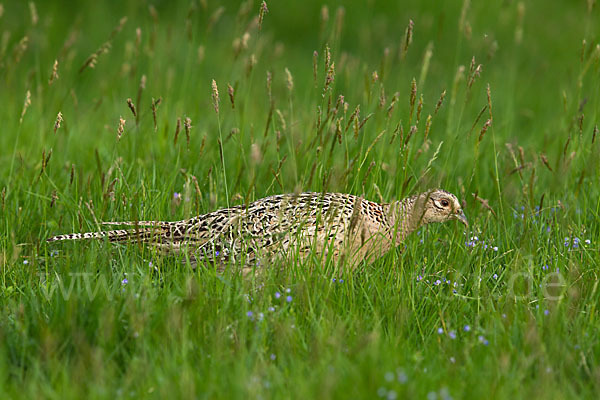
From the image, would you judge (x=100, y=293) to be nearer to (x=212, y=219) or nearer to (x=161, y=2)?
(x=212, y=219)

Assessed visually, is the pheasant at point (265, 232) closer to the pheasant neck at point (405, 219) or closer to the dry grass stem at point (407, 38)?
the pheasant neck at point (405, 219)

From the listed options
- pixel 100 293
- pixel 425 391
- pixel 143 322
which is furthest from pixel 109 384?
pixel 425 391

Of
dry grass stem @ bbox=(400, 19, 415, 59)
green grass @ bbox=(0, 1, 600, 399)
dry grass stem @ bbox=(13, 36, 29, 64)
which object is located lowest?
green grass @ bbox=(0, 1, 600, 399)

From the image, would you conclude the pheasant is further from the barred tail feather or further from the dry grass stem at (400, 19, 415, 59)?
the dry grass stem at (400, 19, 415, 59)

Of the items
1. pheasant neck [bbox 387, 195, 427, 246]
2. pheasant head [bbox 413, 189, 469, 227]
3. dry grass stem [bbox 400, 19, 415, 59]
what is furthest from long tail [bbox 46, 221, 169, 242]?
dry grass stem [bbox 400, 19, 415, 59]

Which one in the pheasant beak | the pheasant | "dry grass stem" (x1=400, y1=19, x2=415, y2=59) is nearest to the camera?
the pheasant

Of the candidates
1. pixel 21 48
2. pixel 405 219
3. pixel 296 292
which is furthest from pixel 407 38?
pixel 21 48

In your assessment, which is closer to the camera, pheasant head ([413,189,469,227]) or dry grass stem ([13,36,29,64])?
pheasant head ([413,189,469,227])

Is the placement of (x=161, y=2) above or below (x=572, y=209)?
above

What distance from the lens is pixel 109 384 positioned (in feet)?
10.8

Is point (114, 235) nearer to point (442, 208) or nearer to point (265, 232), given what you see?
point (265, 232)

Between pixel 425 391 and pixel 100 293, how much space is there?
1571 millimetres

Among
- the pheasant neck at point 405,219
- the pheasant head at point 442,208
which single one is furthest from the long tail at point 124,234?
A: the pheasant head at point 442,208

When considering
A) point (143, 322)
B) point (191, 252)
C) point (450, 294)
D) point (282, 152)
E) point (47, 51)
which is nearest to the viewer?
point (143, 322)
